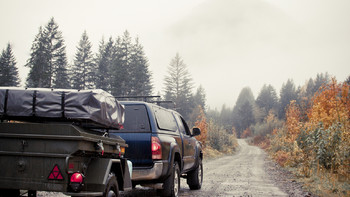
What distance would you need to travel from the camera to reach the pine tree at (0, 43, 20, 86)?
48.4m

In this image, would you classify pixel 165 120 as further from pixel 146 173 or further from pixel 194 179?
pixel 194 179

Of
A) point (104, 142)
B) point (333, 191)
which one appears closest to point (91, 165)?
point (104, 142)

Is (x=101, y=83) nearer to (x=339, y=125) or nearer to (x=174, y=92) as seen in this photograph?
(x=174, y=92)

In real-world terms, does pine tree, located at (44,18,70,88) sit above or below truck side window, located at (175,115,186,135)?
above

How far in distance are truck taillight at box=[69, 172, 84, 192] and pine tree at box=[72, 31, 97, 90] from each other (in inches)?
2181

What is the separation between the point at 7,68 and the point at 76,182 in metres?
51.0

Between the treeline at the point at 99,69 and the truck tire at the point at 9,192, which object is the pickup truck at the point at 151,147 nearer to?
the truck tire at the point at 9,192

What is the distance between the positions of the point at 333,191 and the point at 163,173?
5.34 m

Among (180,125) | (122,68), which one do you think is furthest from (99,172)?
(122,68)

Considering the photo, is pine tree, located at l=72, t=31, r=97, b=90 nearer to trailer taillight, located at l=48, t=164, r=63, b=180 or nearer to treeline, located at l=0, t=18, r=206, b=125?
treeline, located at l=0, t=18, r=206, b=125

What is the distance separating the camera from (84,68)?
2301 inches

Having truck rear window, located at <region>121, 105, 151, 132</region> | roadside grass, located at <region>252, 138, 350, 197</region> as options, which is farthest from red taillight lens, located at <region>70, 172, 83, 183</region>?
roadside grass, located at <region>252, 138, 350, 197</region>

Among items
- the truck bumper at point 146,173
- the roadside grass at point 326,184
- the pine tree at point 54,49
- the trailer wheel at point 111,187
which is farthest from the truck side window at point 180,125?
the pine tree at point 54,49

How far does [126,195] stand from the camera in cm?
882
